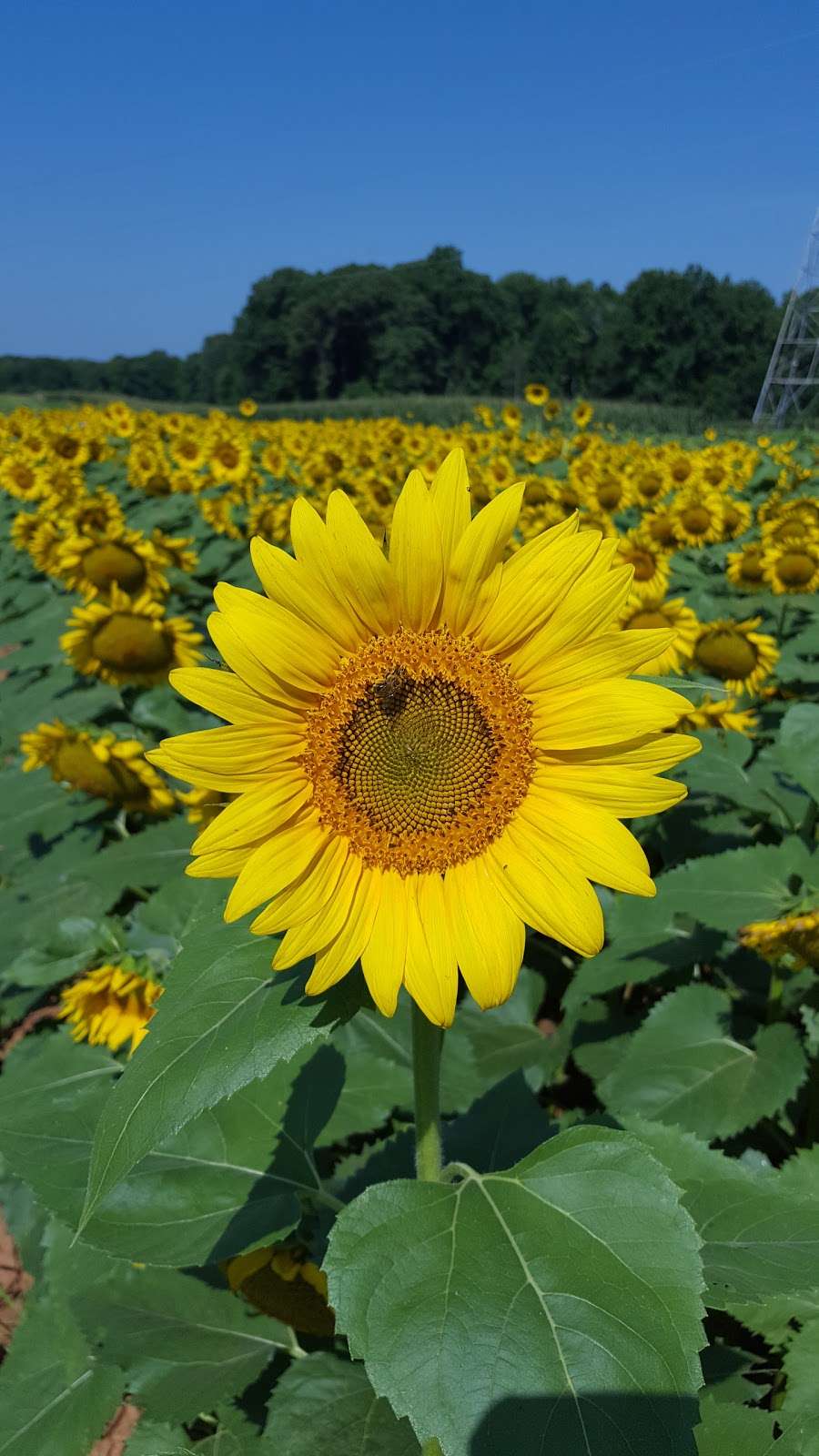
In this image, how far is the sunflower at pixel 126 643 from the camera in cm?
378

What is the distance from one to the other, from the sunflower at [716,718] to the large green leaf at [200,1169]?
2053 millimetres

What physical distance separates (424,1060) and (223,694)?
58 centimetres

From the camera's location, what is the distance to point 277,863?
1229 mm

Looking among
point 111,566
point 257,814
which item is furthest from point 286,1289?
point 111,566

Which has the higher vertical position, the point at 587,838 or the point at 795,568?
the point at 795,568

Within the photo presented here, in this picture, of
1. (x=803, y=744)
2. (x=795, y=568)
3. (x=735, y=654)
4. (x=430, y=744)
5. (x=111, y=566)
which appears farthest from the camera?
(x=795, y=568)

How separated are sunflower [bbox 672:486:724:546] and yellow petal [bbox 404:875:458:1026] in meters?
6.33

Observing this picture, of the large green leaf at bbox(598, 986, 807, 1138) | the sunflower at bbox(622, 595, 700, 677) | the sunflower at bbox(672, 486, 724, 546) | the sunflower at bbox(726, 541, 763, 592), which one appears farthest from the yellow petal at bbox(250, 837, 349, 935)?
the sunflower at bbox(672, 486, 724, 546)

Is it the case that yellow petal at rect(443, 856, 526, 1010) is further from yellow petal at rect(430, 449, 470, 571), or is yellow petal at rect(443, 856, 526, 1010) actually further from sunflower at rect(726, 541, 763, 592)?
sunflower at rect(726, 541, 763, 592)

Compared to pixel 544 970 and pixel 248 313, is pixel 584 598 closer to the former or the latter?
pixel 544 970

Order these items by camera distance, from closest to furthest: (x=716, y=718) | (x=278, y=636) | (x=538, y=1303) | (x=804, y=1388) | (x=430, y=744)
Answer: (x=538, y=1303), (x=278, y=636), (x=430, y=744), (x=804, y=1388), (x=716, y=718)

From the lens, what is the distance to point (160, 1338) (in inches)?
73.9

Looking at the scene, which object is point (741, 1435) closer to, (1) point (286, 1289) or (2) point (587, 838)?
(1) point (286, 1289)

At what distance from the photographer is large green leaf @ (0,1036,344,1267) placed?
1.56 m
